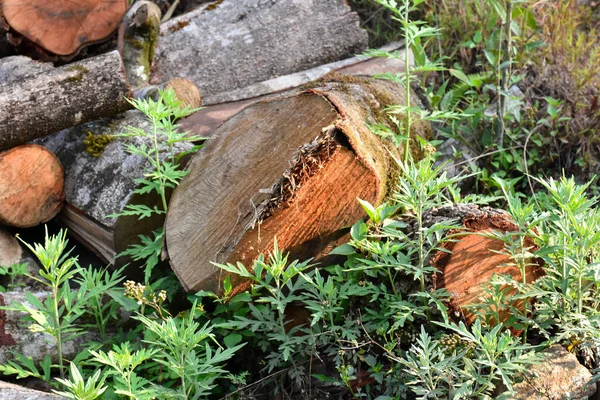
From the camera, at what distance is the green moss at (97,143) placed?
12.9ft

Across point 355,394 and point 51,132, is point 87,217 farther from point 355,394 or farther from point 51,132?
point 355,394

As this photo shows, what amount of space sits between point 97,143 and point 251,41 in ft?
4.47

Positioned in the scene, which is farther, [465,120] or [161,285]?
[465,120]

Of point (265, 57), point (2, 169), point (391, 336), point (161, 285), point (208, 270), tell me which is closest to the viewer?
point (391, 336)

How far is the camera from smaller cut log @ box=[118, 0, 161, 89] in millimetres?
4637

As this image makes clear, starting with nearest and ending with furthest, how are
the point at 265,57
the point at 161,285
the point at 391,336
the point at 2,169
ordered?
1. the point at 391,336
2. the point at 161,285
3. the point at 2,169
4. the point at 265,57

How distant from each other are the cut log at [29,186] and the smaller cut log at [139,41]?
89 cm

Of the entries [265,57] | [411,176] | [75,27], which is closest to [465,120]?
[265,57]

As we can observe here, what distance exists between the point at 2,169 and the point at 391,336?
7.52 ft

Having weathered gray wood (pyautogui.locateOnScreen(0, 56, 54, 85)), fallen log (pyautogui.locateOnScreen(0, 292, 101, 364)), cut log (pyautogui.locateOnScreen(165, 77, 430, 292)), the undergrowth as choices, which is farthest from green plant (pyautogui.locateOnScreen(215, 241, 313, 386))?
weathered gray wood (pyautogui.locateOnScreen(0, 56, 54, 85))

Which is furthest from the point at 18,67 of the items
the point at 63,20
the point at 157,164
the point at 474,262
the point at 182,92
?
the point at 474,262

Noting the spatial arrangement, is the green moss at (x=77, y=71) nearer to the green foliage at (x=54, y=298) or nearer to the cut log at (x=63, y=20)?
the cut log at (x=63, y=20)

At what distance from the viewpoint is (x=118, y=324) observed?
3377 millimetres

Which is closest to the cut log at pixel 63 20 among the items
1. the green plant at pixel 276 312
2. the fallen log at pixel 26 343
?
the fallen log at pixel 26 343
